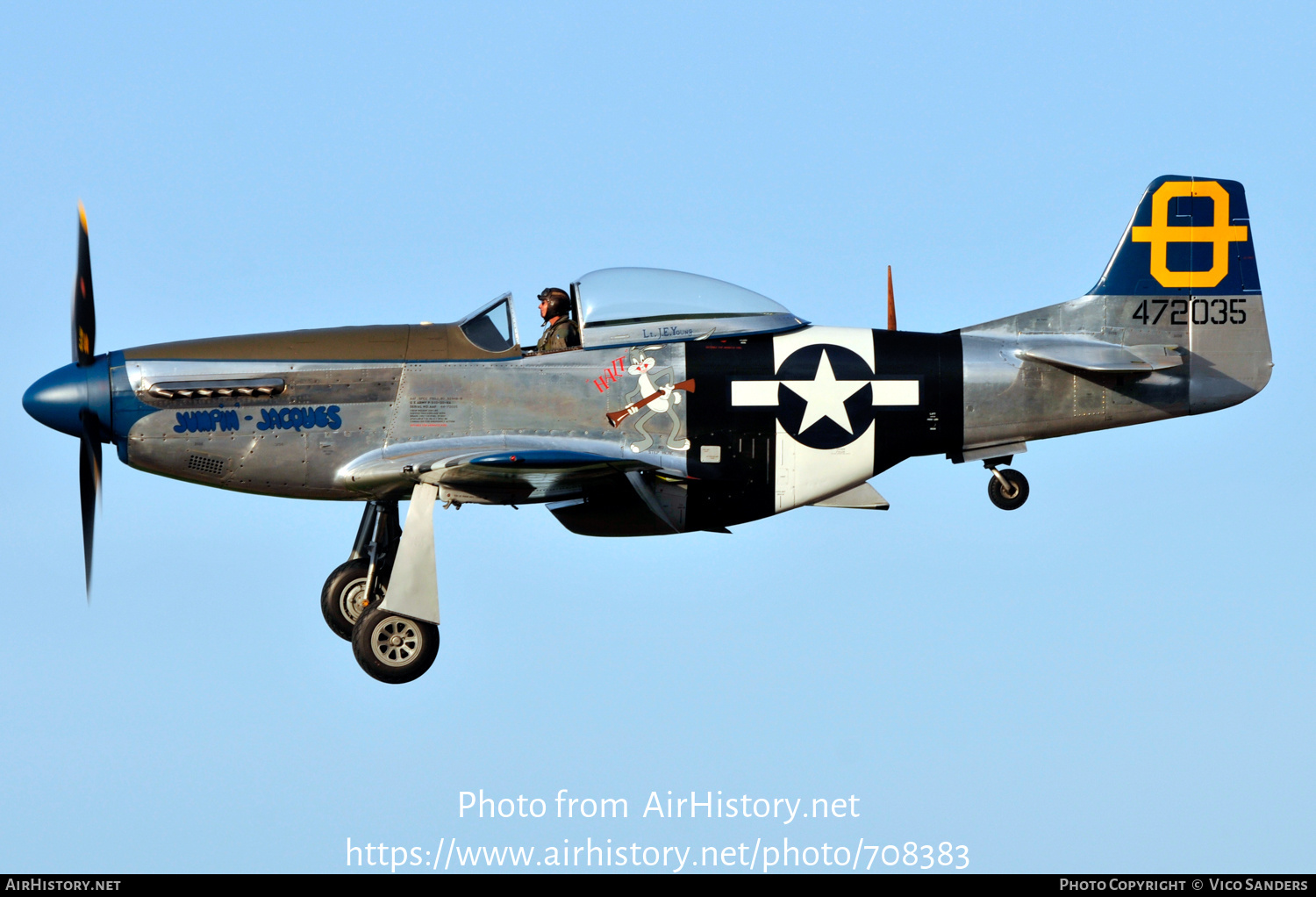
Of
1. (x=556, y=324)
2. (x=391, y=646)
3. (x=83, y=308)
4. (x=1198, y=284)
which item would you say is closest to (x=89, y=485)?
(x=83, y=308)

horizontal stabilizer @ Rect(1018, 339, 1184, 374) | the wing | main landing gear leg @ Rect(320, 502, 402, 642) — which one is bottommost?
main landing gear leg @ Rect(320, 502, 402, 642)

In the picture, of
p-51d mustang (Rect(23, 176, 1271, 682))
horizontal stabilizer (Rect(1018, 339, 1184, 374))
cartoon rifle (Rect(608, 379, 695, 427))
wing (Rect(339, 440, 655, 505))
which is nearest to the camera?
wing (Rect(339, 440, 655, 505))

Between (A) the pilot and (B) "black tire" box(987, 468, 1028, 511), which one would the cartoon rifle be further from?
(B) "black tire" box(987, 468, 1028, 511)

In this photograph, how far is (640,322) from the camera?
13898 mm

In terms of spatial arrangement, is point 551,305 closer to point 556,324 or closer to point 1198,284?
point 556,324

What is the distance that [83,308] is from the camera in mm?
13750

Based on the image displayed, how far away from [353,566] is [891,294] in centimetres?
509

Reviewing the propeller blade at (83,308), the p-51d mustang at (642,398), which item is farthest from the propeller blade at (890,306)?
the propeller blade at (83,308)

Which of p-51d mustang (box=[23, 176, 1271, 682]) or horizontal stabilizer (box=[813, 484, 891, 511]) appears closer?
p-51d mustang (box=[23, 176, 1271, 682])

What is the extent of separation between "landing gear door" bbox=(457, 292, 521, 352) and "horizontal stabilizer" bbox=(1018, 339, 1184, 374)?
13.5 ft

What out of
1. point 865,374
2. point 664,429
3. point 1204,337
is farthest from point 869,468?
point 1204,337

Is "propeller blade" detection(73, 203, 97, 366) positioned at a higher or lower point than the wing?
higher

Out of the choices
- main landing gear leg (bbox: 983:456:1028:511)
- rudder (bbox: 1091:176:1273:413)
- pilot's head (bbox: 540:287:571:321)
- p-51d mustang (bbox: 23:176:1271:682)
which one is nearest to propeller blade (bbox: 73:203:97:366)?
p-51d mustang (bbox: 23:176:1271:682)

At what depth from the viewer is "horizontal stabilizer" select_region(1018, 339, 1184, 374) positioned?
14102mm
